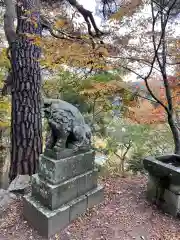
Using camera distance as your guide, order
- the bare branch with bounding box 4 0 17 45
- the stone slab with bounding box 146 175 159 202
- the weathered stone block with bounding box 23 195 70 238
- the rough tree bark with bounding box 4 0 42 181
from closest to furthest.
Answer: the weathered stone block with bounding box 23 195 70 238 → the stone slab with bounding box 146 175 159 202 → the bare branch with bounding box 4 0 17 45 → the rough tree bark with bounding box 4 0 42 181

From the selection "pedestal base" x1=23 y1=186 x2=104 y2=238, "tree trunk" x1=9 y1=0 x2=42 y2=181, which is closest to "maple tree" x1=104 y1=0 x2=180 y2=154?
"tree trunk" x1=9 y1=0 x2=42 y2=181

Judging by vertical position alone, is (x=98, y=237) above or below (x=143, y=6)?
below

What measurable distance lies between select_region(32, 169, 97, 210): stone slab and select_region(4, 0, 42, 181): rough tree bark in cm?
125

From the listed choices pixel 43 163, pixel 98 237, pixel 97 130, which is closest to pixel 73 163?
pixel 43 163

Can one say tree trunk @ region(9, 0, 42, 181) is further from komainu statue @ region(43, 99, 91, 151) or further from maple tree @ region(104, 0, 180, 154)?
maple tree @ region(104, 0, 180, 154)

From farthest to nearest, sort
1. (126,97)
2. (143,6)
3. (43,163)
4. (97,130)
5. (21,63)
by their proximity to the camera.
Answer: (97,130) → (126,97) → (21,63) → (143,6) → (43,163)

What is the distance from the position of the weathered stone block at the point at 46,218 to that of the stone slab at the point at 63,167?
32cm

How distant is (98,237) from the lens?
6.97 feet

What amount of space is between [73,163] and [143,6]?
2635 mm

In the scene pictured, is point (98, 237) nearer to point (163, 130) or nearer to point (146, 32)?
point (146, 32)

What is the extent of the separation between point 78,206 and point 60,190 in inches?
14.6

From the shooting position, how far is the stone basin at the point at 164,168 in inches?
90.4

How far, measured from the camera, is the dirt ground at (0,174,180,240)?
2150mm

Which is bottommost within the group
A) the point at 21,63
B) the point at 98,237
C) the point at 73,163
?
the point at 98,237
